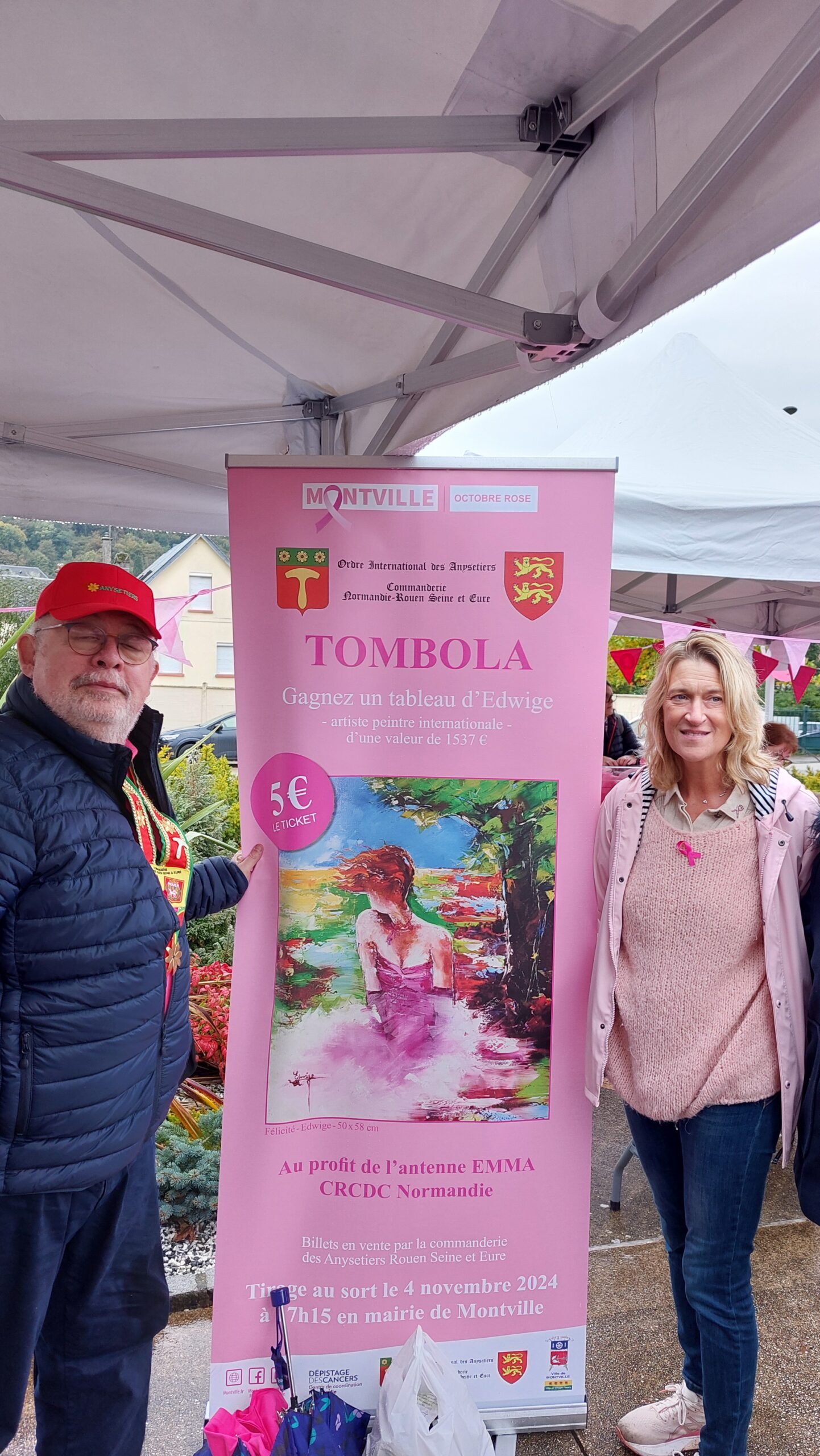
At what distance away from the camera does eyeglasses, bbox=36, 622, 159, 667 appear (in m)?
1.97

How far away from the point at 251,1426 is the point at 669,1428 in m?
0.99

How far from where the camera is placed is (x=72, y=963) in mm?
1729

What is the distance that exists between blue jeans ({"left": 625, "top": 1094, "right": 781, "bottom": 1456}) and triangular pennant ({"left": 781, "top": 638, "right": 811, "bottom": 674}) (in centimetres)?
516

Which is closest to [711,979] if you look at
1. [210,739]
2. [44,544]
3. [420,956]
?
[420,956]

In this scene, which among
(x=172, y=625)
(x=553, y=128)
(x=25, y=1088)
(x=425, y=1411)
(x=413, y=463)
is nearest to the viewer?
(x=553, y=128)

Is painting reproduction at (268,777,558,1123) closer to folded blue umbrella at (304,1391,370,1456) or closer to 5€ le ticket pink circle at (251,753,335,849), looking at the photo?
5€ le ticket pink circle at (251,753,335,849)

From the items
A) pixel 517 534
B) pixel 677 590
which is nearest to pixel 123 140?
pixel 517 534

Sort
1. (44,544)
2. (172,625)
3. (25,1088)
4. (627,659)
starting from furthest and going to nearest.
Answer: (44,544), (627,659), (172,625), (25,1088)

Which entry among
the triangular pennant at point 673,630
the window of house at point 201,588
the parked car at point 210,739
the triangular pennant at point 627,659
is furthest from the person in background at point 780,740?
the window of house at point 201,588

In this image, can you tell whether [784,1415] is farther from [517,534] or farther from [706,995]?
[517,534]

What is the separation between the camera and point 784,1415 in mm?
2373

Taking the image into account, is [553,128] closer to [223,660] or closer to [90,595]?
[90,595]

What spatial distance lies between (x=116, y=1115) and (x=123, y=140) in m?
1.63

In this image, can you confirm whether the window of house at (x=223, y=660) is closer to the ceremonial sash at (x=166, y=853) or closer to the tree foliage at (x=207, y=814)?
the tree foliage at (x=207, y=814)
